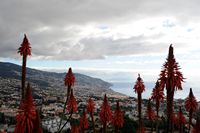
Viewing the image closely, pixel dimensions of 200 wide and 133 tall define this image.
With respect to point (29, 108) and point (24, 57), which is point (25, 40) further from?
point (29, 108)

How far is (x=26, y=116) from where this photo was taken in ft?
85.6

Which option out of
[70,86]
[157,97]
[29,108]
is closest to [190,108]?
[157,97]

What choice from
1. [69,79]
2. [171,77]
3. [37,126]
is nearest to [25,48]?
[69,79]

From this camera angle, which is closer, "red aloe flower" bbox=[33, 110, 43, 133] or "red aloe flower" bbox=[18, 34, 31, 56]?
"red aloe flower" bbox=[33, 110, 43, 133]

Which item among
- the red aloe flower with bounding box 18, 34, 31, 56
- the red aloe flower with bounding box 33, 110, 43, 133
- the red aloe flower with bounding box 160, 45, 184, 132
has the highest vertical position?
the red aloe flower with bounding box 18, 34, 31, 56

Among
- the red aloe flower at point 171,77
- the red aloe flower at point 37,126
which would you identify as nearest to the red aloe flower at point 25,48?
the red aloe flower at point 171,77

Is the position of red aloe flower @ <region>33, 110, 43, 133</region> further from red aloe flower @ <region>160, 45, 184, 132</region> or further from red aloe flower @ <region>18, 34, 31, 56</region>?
red aloe flower @ <region>18, 34, 31, 56</region>

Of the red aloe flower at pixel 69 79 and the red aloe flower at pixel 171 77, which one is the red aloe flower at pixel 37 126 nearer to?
the red aloe flower at pixel 171 77

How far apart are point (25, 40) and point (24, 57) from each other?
2043mm

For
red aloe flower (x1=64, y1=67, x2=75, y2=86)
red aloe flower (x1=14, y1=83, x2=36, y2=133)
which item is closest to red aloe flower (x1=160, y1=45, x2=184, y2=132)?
red aloe flower (x1=14, y1=83, x2=36, y2=133)

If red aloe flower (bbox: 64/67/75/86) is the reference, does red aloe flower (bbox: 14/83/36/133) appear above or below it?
below

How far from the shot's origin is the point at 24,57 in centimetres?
4156

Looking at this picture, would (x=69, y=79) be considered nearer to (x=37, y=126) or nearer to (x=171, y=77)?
(x=171, y=77)

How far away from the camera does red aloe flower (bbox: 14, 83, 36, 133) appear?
1001 inches
